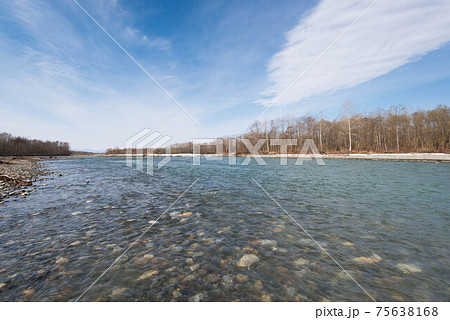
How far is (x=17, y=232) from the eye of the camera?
445 centimetres

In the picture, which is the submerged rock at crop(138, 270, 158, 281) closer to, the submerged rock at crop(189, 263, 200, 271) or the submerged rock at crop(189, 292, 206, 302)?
the submerged rock at crop(189, 263, 200, 271)

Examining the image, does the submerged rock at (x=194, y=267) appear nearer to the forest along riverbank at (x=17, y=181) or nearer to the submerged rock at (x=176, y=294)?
the submerged rock at (x=176, y=294)

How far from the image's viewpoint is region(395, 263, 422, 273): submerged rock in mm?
3095

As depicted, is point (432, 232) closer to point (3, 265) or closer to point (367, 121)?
point (3, 265)

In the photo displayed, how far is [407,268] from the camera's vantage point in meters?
3.16

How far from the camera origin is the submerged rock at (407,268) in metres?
3.09

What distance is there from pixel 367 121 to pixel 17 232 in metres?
85.8

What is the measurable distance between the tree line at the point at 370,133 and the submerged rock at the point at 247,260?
55626 millimetres

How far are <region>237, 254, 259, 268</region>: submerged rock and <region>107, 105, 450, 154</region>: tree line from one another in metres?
55.6

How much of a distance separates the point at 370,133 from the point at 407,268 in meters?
80.2

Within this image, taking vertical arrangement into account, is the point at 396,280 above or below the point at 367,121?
below
